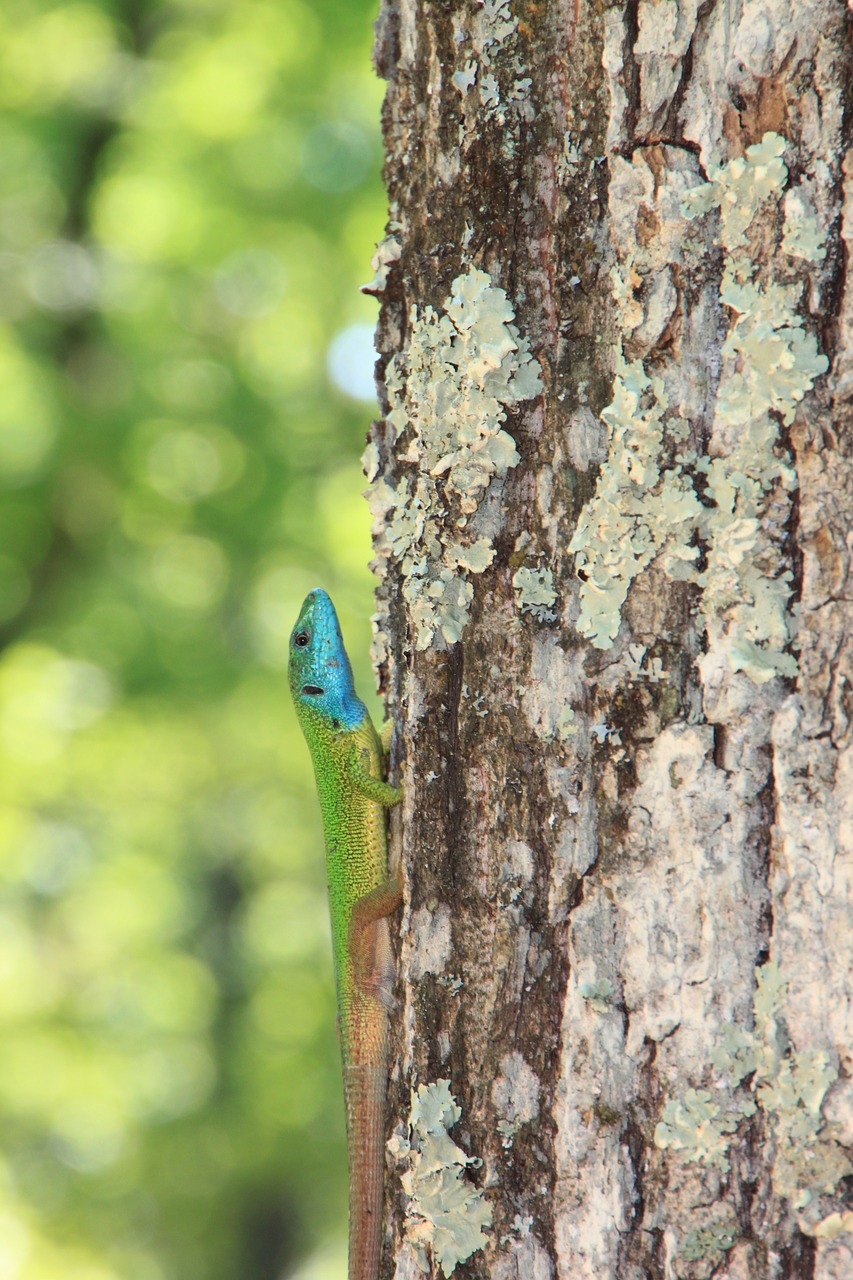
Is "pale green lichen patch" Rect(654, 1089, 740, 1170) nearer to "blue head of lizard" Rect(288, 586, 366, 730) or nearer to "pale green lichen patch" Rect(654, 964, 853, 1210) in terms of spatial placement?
"pale green lichen patch" Rect(654, 964, 853, 1210)

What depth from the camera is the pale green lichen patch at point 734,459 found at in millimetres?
1256

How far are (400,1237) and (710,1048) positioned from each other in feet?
2.19

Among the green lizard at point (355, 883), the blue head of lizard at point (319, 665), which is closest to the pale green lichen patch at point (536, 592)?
the green lizard at point (355, 883)

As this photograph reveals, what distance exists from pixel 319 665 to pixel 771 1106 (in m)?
1.93

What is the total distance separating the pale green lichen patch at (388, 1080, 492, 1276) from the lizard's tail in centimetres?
20

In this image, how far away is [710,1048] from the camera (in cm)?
129

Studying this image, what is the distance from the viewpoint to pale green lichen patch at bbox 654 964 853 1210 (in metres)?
1.20

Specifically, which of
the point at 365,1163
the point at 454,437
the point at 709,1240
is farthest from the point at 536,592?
the point at 365,1163

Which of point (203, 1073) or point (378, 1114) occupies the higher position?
point (378, 1114)

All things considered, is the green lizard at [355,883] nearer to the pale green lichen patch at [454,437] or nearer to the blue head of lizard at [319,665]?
the blue head of lizard at [319,665]

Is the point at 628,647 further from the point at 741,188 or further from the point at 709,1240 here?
the point at 709,1240

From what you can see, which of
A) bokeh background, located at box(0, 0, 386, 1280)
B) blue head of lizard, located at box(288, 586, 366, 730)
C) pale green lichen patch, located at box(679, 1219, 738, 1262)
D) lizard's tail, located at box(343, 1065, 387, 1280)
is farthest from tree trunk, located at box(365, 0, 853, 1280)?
bokeh background, located at box(0, 0, 386, 1280)

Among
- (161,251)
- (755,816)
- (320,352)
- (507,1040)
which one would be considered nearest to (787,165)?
(755,816)

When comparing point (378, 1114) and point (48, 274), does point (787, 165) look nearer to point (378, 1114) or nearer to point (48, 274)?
point (378, 1114)
